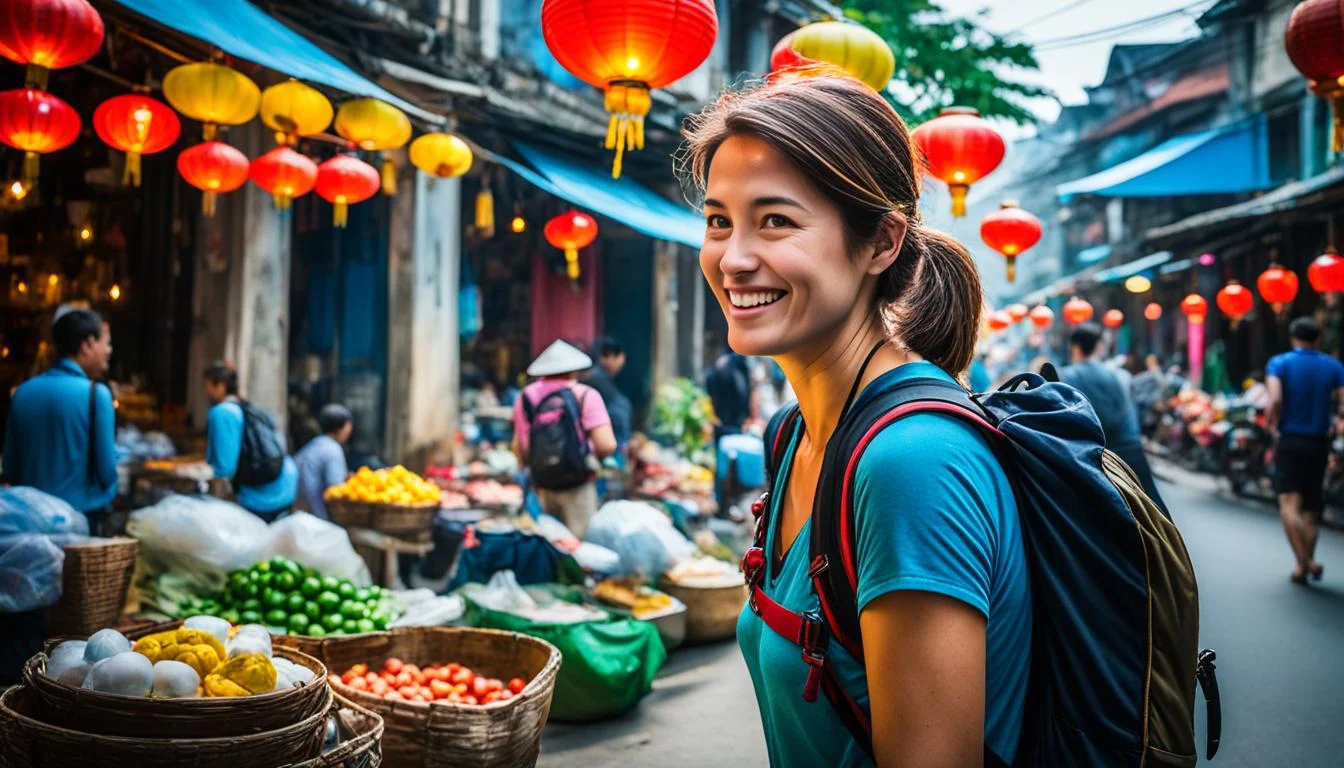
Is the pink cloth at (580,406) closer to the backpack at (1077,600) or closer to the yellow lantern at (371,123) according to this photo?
the yellow lantern at (371,123)

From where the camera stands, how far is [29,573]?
4.58 meters

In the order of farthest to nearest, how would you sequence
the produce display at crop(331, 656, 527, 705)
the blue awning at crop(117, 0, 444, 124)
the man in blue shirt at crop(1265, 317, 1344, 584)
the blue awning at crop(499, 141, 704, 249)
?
the blue awning at crop(499, 141, 704, 249) < the man in blue shirt at crop(1265, 317, 1344, 584) < the blue awning at crop(117, 0, 444, 124) < the produce display at crop(331, 656, 527, 705)

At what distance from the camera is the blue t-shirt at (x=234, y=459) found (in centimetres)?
690

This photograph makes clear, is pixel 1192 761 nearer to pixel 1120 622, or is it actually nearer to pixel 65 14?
pixel 1120 622

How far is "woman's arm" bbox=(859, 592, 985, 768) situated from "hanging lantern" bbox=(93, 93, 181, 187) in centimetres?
638

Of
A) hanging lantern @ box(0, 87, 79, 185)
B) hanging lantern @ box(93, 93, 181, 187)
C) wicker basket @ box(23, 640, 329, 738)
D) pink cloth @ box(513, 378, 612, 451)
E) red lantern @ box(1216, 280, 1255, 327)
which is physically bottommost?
wicker basket @ box(23, 640, 329, 738)

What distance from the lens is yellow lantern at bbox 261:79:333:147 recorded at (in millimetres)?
6035

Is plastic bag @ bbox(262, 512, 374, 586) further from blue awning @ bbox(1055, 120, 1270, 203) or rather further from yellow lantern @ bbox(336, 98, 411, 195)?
blue awning @ bbox(1055, 120, 1270, 203)

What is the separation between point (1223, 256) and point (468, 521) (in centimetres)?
1876

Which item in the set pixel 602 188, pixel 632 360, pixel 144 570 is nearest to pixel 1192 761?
pixel 144 570

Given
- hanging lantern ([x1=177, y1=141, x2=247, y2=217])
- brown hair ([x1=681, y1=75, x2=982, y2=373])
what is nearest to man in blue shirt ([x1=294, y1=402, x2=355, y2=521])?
hanging lantern ([x1=177, y1=141, x2=247, y2=217])

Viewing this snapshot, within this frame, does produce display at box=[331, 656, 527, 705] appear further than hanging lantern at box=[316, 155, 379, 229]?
No

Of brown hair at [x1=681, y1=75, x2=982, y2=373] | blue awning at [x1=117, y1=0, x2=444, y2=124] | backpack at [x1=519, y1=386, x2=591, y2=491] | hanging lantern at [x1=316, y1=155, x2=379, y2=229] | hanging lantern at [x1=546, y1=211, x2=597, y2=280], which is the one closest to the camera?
brown hair at [x1=681, y1=75, x2=982, y2=373]

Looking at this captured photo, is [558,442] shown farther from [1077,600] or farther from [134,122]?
[1077,600]
